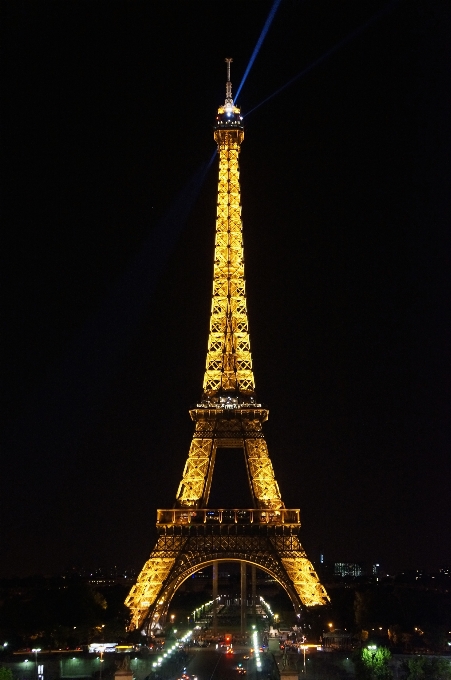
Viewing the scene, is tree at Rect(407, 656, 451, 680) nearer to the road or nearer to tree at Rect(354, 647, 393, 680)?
tree at Rect(354, 647, 393, 680)

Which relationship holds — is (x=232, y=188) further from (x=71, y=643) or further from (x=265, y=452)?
(x=71, y=643)

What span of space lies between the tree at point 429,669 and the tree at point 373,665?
0.93 metres

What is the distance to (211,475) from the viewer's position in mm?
66750

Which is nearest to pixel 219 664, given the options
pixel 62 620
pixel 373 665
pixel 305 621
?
pixel 305 621

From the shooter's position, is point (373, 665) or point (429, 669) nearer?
point (429, 669)

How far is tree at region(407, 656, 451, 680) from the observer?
135 ft

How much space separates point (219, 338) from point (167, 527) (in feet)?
40.9

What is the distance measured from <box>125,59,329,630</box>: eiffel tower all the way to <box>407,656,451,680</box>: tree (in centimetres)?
1970

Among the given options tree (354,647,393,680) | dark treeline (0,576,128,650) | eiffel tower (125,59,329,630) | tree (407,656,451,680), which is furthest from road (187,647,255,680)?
tree (407,656,451,680)

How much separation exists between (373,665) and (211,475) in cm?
2582

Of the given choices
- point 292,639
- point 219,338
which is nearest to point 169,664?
point 292,639

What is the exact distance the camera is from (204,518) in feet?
213

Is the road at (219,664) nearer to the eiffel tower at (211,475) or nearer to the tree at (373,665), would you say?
the eiffel tower at (211,475)

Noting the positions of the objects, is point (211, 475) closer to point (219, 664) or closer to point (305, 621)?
point (305, 621)
